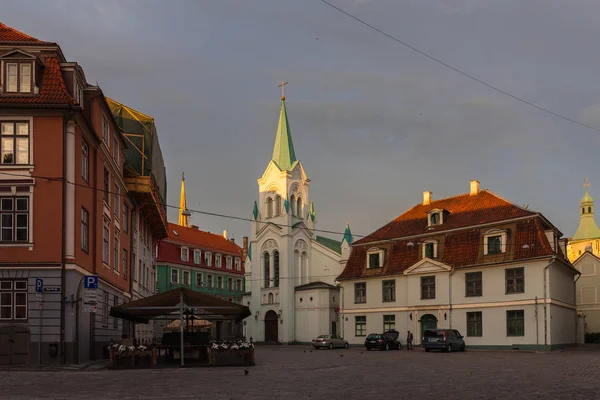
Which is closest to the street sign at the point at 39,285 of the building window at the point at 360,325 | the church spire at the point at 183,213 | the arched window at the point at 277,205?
the building window at the point at 360,325

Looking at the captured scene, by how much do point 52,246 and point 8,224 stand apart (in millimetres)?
1804

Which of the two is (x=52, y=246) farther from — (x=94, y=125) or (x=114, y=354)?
(x=94, y=125)

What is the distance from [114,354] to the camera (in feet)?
83.3

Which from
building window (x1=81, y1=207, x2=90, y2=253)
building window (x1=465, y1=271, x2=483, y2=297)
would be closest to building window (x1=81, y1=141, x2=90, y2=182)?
building window (x1=81, y1=207, x2=90, y2=253)

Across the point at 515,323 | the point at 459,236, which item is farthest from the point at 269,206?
the point at 515,323

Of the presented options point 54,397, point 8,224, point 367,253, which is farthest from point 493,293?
point 54,397

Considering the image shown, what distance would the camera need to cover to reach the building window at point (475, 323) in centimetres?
4975

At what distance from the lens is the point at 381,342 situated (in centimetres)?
4959

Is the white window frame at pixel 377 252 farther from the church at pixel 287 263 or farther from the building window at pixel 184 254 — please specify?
the building window at pixel 184 254

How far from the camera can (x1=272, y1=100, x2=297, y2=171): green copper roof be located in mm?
82500

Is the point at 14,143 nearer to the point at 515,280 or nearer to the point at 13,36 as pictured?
the point at 13,36

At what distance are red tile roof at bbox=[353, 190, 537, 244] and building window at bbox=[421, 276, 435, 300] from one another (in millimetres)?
3796

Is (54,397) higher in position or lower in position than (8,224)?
lower

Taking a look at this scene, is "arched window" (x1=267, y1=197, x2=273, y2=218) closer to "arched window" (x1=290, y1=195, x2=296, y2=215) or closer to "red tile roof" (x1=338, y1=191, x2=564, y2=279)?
"arched window" (x1=290, y1=195, x2=296, y2=215)
